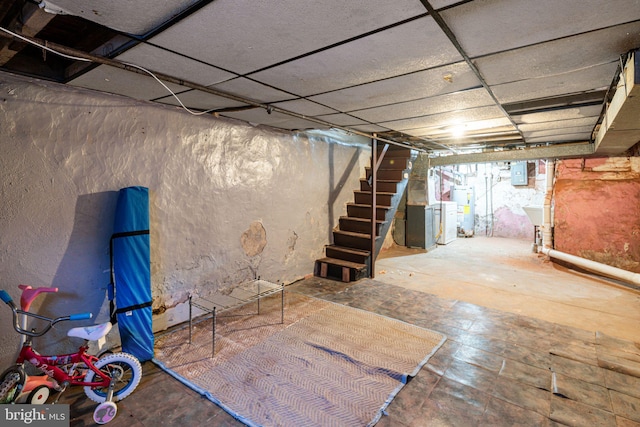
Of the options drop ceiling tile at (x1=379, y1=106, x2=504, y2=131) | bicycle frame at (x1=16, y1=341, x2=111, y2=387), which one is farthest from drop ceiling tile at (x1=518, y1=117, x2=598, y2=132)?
bicycle frame at (x1=16, y1=341, x2=111, y2=387)

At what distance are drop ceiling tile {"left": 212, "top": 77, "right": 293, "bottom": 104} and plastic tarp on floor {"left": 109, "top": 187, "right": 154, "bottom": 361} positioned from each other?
1.14 m

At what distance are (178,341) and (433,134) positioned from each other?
13.7 feet

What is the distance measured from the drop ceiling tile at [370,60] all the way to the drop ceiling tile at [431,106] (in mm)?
750

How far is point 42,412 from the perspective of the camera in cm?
172

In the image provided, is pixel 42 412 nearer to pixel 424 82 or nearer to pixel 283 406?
pixel 283 406

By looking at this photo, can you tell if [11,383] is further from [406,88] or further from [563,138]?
[563,138]

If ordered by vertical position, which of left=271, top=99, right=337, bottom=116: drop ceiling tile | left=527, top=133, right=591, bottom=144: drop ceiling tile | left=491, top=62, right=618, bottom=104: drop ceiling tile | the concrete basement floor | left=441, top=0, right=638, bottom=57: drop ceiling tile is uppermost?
left=527, top=133, right=591, bottom=144: drop ceiling tile

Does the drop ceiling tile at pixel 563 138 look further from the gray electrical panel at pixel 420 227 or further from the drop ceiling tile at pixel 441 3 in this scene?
the drop ceiling tile at pixel 441 3

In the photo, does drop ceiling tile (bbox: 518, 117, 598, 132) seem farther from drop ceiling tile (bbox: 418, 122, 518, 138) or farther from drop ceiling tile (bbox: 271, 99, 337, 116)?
drop ceiling tile (bbox: 271, 99, 337, 116)

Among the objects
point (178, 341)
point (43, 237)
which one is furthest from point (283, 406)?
point (43, 237)

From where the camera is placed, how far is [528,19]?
4.45 ft

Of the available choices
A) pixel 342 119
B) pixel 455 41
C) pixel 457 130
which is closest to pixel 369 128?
pixel 342 119

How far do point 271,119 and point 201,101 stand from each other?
0.92m

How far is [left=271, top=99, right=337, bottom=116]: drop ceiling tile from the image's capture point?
108 inches
